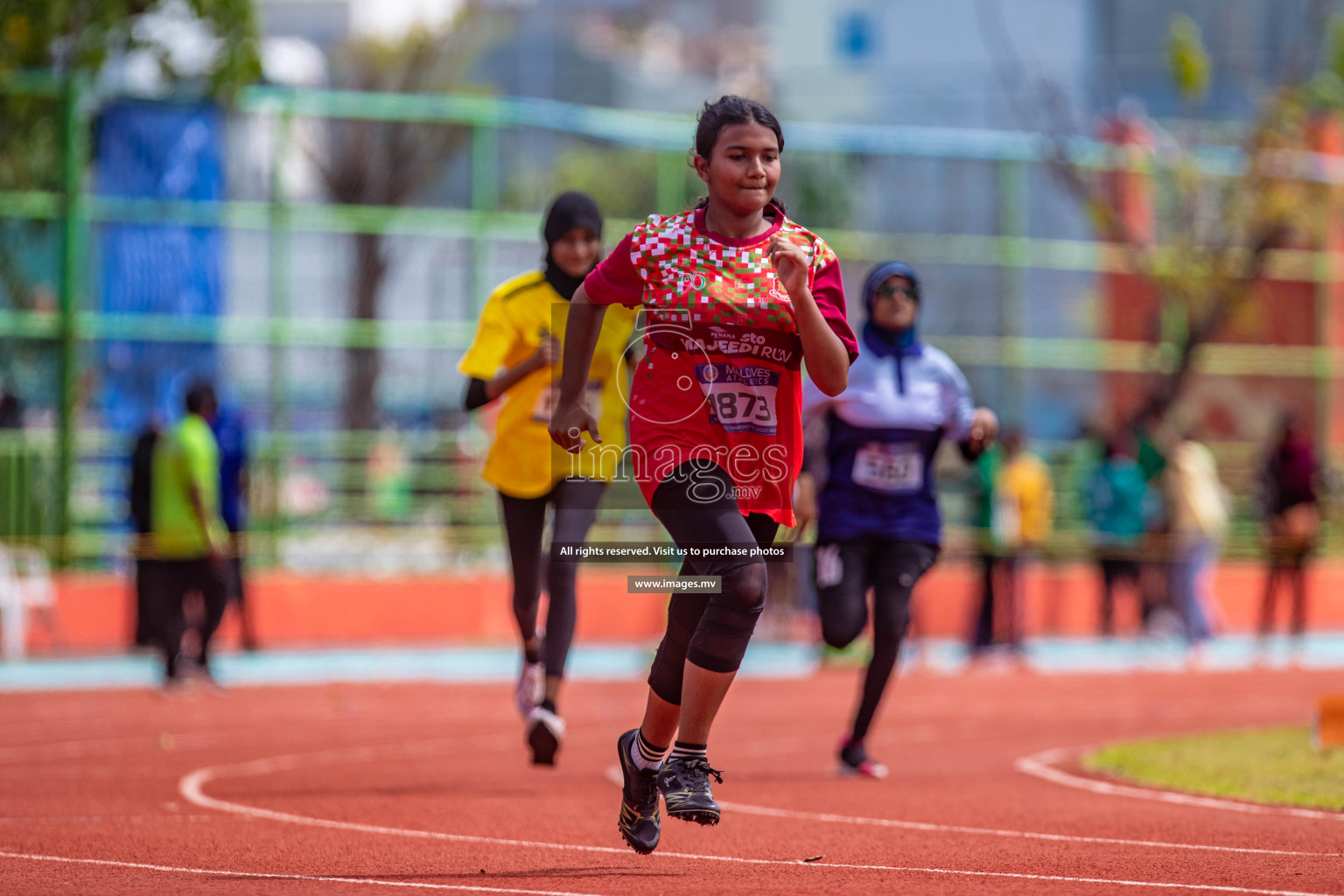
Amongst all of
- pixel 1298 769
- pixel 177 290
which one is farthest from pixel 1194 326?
pixel 1298 769

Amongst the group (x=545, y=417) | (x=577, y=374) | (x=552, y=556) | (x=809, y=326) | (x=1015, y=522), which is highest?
(x=809, y=326)

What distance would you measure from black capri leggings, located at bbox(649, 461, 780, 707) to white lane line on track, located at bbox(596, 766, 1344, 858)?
1429mm

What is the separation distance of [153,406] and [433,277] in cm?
305

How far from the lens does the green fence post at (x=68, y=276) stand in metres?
18.6

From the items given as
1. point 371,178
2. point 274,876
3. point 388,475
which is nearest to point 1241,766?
point 274,876

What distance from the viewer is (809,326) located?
5.67m

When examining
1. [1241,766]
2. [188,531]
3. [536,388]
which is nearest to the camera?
[536,388]

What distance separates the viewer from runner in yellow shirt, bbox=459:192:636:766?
27.6 feet

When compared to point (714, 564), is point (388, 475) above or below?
below

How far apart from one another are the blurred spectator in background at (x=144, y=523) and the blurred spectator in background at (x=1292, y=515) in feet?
32.0

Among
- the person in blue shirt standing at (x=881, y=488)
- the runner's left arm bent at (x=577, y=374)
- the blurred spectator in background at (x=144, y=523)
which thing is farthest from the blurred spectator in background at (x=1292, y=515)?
the runner's left arm bent at (x=577, y=374)

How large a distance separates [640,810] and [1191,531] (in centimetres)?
1365

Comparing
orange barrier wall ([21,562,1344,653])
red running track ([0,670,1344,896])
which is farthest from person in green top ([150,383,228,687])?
orange barrier wall ([21,562,1344,653])

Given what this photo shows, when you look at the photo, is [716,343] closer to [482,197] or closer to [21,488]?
[21,488]
